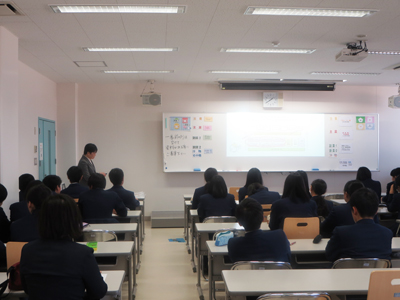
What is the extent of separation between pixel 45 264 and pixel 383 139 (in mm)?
8617

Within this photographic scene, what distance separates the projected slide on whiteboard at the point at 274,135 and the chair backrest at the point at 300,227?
4846 mm

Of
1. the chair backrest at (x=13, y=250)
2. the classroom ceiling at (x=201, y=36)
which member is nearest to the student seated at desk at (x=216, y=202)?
the classroom ceiling at (x=201, y=36)

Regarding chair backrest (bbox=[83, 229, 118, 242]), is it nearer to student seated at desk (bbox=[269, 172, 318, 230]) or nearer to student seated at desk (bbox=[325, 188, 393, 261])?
student seated at desk (bbox=[269, 172, 318, 230])

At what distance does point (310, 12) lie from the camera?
3908mm

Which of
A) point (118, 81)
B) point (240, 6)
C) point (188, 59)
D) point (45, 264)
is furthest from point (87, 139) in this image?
point (45, 264)

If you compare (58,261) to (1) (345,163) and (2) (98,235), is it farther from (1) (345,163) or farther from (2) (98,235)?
(1) (345,163)

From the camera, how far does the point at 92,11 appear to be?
3795 millimetres

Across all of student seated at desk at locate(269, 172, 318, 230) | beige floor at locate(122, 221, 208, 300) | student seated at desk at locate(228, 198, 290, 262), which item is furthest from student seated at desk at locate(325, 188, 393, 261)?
beige floor at locate(122, 221, 208, 300)

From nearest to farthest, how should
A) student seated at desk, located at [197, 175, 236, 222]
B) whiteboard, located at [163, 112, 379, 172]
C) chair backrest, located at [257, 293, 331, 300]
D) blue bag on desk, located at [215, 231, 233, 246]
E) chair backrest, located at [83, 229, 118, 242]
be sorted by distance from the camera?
chair backrest, located at [257, 293, 331, 300]
blue bag on desk, located at [215, 231, 233, 246]
chair backrest, located at [83, 229, 118, 242]
student seated at desk, located at [197, 175, 236, 222]
whiteboard, located at [163, 112, 379, 172]

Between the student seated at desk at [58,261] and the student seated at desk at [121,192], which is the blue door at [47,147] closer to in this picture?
the student seated at desk at [121,192]

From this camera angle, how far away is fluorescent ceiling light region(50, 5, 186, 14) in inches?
145

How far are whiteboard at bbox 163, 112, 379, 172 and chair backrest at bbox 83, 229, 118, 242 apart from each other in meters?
4.71

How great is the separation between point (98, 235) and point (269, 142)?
567 centimetres

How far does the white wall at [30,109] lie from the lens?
589cm
